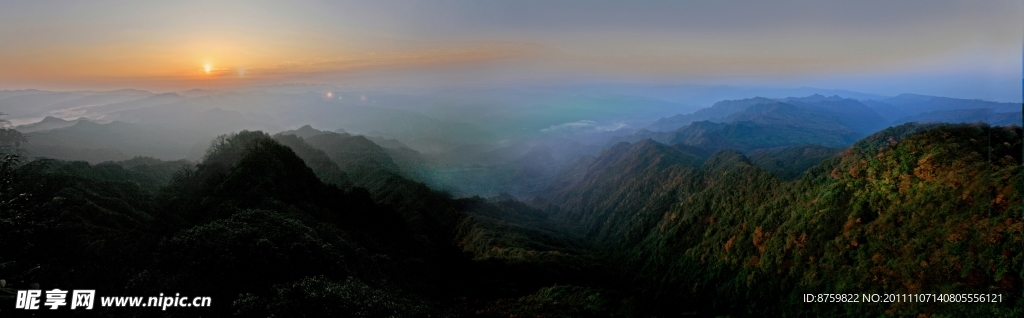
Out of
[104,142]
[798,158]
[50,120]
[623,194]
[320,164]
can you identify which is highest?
[50,120]

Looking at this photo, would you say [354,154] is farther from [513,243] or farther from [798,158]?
[798,158]

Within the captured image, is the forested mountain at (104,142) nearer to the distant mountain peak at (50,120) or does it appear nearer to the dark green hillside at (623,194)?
the distant mountain peak at (50,120)

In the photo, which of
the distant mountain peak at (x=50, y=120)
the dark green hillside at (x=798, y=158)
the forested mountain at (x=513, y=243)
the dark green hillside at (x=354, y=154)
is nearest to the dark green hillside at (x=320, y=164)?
the dark green hillside at (x=354, y=154)

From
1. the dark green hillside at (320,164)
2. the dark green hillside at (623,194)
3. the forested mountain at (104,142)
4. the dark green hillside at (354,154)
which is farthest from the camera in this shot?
the forested mountain at (104,142)

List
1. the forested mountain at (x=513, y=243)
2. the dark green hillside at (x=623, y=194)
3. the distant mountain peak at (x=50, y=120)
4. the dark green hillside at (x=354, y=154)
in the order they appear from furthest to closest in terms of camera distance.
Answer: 1. the distant mountain peak at (x=50, y=120)
2. the dark green hillside at (x=354, y=154)
3. the dark green hillside at (x=623, y=194)
4. the forested mountain at (x=513, y=243)

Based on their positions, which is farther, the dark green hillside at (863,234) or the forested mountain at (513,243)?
the dark green hillside at (863,234)

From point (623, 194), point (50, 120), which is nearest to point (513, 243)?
point (623, 194)

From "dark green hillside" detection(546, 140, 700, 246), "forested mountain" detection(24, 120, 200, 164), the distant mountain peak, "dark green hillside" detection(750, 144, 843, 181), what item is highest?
the distant mountain peak

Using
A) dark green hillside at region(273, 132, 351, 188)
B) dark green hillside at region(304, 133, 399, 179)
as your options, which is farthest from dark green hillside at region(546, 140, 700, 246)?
dark green hillside at region(273, 132, 351, 188)

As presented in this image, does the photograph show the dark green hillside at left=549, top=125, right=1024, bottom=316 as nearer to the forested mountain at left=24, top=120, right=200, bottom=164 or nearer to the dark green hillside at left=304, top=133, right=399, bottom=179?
the dark green hillside at left=304, top=133, right=399, bottom=179
